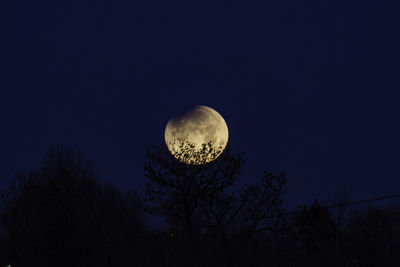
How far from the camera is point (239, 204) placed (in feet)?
83.1

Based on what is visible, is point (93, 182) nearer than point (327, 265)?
Yes

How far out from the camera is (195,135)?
2661 centimetres

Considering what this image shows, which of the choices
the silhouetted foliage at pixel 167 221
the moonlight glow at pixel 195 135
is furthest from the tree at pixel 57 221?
the moonlight glow at pixel 195 135

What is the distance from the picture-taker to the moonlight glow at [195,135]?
85.8 ft

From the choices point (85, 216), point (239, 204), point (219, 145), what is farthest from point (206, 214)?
point (85, 216)

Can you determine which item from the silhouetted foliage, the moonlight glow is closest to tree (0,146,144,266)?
the silhouetted foliage

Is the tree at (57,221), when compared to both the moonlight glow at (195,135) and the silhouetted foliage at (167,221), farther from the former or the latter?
the moonlight glow at (195,135)

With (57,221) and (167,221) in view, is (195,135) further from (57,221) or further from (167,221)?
(57,221)

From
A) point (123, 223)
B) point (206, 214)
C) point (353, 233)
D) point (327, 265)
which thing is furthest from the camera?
point (353, 233)

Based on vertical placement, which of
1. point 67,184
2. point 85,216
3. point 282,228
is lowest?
point 282,228

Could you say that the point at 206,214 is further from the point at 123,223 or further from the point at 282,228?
the point at 123,223

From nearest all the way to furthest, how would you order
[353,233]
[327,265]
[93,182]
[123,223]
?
[93,182]
[327,265]
[123,223]
[353,233]

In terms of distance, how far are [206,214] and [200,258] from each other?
3.73 m

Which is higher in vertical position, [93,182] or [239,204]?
[93,182]
